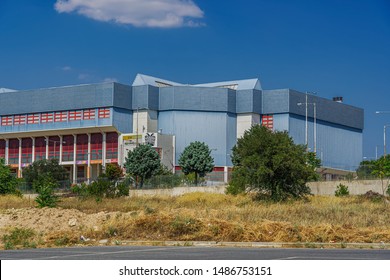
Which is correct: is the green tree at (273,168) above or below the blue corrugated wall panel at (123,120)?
below

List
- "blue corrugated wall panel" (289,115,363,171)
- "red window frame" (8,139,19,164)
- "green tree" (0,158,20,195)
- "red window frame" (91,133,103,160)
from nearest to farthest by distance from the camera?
1. "green tree" (0,158,20,195)
2. "red window frame" (91,133,103,160)
3. "blue corrugated wall panel" (289,115,363,171)
4. "red window frame" (8,139,19,164)

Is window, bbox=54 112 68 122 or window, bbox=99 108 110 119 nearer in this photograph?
window, bbox=99 108 110 119

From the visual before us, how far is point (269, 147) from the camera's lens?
63.7m

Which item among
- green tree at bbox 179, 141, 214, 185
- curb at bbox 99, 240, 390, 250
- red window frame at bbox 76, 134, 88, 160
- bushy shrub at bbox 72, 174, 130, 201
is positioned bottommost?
curb at bbox 99, 240, 390, 250

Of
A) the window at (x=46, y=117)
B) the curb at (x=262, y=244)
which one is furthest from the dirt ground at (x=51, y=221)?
the window at (x=46, y=117)

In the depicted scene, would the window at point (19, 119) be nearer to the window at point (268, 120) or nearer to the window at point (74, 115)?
the window at point (74, 115)

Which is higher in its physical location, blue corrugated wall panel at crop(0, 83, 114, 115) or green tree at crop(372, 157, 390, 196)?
blue corrugated wall panel at crop(0, 83, 114, 115)

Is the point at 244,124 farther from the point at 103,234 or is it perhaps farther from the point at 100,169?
the point at 103,234

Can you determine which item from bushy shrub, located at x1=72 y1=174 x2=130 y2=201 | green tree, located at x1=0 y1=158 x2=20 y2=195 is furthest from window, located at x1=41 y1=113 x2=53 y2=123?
bushy shrub, located at x1=72 y1=174 x2=130 y2=201

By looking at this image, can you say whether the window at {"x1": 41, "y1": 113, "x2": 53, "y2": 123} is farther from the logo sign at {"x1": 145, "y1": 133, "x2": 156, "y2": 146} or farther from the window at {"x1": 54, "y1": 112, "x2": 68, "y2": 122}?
the logo sign at {"x1": 145, "y1": 133, "x2": 156, "y2": 146}

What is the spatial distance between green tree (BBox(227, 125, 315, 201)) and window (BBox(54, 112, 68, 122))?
175 ft

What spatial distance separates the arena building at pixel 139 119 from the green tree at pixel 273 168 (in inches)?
1685

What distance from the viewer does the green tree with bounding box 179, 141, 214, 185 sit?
9919cm

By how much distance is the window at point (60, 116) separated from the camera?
113819 mm
